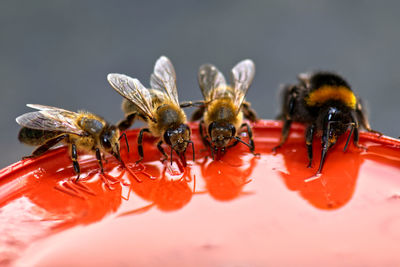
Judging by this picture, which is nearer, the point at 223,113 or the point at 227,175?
the point at 227,175

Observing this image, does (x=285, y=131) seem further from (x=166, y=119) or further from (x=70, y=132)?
(x=70, y=132)

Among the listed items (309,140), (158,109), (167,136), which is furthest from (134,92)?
(309,140)

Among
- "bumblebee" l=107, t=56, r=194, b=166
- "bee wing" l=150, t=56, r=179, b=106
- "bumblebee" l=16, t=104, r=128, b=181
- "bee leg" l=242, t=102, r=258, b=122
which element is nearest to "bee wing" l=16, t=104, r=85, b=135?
"bumblebee" l=16, t=104, r=128, b=181

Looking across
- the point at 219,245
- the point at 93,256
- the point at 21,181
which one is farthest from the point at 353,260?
the point at 21,181

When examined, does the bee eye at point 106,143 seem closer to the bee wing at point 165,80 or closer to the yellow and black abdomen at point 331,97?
the bee wing at point 165,80

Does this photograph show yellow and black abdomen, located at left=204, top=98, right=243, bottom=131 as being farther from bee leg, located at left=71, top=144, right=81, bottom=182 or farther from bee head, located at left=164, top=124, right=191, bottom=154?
bee leg, located at left=71, top=144, right=81, bottom=182

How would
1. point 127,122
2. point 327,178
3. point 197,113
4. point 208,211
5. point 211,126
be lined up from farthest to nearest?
point 197,113 → point 127,122 → point 211,126 → point 327,178 → point 208,211
